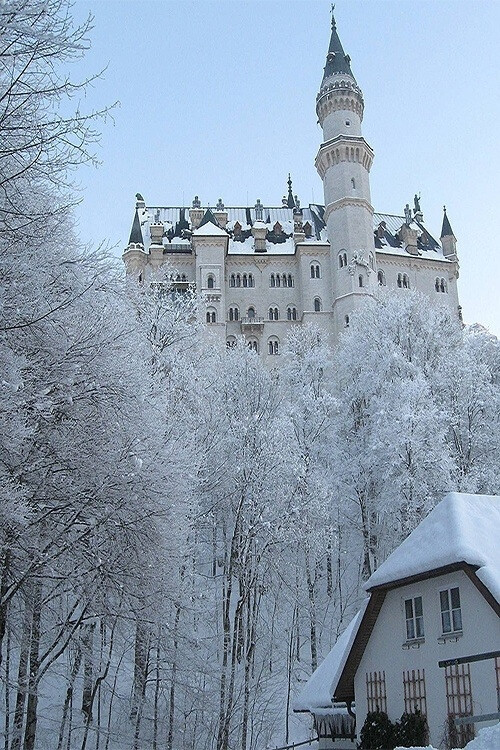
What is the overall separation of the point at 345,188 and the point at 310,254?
666 centimetres

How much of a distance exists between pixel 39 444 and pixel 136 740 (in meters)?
11.3

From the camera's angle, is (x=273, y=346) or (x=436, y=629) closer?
(x=436, y=629)

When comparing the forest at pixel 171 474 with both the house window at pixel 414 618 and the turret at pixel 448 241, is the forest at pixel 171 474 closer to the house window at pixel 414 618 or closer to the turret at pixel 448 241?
the house window at pixel 414 618

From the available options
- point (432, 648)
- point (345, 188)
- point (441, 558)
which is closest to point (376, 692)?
point (432, 648)

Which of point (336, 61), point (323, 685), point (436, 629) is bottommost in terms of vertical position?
point (323, 685)

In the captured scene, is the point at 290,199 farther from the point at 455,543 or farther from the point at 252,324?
the point at 455,543

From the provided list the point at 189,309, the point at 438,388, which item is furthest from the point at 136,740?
the point at 438,388

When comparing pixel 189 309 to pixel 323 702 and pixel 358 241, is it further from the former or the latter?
pixel 358 241

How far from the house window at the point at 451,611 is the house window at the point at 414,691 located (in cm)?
132

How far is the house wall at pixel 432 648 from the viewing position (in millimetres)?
17188

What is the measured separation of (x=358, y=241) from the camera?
76312 mm

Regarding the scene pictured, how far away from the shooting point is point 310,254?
78688 millimetres

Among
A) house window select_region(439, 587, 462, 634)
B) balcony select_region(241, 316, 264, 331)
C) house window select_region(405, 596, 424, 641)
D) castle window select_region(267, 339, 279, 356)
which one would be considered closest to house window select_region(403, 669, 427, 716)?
house window select_region(405, 596, 424, 641)

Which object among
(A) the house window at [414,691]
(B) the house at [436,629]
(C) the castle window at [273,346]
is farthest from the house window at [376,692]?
(C) the castle window at [273,346]
